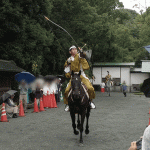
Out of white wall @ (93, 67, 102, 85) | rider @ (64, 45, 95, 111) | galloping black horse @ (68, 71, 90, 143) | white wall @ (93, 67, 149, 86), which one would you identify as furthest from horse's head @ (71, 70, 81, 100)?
white wall @ (93, 67, 102, 85)

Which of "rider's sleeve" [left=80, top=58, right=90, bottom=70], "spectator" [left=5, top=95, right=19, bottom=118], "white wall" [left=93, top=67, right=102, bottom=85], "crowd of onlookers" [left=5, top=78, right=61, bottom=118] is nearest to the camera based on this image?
"rider's sleeve" [left=80, top=58, right=90, bottom=70]

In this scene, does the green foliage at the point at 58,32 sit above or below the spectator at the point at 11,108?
above

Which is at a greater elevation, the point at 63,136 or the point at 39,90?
the point at 39,90

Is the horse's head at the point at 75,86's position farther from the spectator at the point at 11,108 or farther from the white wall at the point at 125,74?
the white wall at the point at 125,74

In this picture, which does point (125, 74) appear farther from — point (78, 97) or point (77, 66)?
point (78, 97)

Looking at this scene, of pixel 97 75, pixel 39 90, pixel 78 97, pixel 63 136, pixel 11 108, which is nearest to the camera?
pixel 78 97

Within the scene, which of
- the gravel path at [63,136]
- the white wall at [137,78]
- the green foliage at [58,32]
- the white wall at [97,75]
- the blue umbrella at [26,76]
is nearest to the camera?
the gravel path at [63,136]

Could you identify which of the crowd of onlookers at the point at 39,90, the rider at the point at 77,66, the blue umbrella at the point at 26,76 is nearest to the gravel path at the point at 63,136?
the rider at the point at 77,66

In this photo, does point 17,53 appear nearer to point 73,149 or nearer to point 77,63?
point 77,63

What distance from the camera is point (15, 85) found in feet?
70.3

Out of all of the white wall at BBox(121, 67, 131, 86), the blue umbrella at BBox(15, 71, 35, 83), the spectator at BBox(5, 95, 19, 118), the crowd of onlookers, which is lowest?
the spectator at BBox(5, 95, 19, 118)

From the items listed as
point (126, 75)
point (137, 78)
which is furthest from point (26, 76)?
point (137, 78)

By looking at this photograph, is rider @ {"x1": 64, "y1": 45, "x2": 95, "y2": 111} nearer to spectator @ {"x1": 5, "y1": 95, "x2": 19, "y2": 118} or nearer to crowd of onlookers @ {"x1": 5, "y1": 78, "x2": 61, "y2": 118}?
spectator @ {"x1": 5, "y1": 95, "x2": 19, "y2": 118}

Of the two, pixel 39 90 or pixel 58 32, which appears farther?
pixel 58 32
